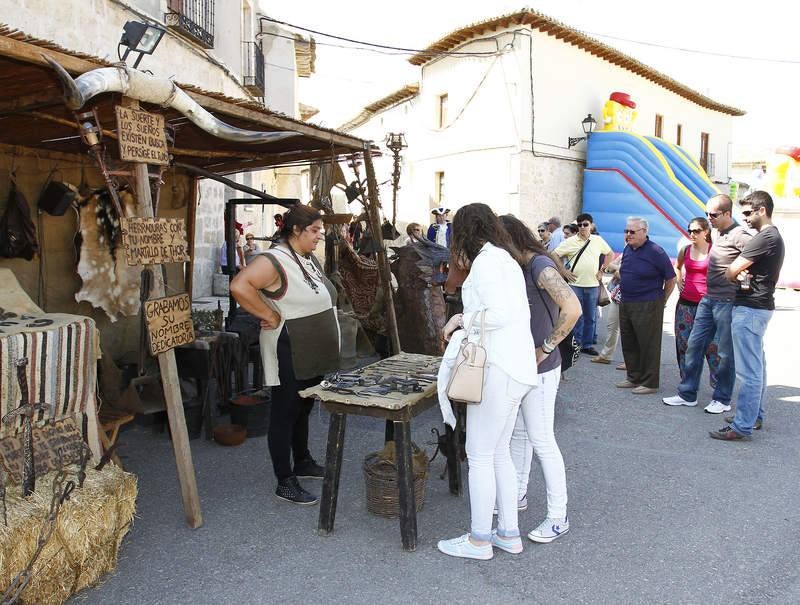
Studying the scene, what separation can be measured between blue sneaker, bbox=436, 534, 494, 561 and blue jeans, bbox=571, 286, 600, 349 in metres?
5.21

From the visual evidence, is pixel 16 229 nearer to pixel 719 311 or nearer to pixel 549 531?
pixel 549 531

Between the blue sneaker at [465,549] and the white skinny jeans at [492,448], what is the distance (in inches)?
2.2

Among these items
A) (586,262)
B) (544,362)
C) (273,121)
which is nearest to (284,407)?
(544,362)

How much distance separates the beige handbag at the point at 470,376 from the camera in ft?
9.68

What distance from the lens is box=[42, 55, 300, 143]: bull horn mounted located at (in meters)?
2.99

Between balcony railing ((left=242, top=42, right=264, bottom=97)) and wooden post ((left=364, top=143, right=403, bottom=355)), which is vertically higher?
balcony railing ((left=242, top=42, right=264, bottom=97))

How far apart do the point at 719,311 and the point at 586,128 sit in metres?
15.3

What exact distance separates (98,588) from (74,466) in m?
0.61

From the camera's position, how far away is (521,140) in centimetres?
1855

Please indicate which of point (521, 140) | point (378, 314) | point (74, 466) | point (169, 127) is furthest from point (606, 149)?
point (74, 466)

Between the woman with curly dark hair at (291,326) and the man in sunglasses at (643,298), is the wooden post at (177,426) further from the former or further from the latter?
the man in sunglasses at (643,298)

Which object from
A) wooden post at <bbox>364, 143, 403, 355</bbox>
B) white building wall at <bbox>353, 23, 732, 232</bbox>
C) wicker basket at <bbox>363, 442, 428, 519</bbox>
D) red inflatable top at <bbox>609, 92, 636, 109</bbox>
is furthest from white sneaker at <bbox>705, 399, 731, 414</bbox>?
red inflatable top at <bbox>609, 92, 636, 109</bbox>

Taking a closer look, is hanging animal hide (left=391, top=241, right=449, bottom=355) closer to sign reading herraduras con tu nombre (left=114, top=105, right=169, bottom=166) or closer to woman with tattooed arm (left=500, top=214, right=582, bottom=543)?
woman with tattooed arm (left=500, top=214, right=582, bottom=543)

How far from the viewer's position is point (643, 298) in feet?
21.5
